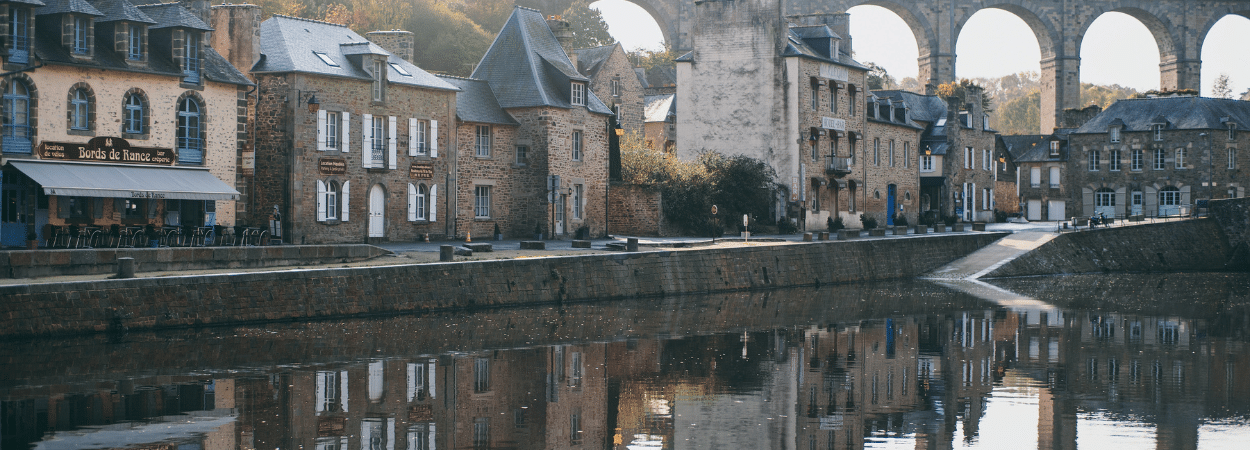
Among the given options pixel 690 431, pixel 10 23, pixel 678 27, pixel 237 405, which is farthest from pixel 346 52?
pixel 678 27

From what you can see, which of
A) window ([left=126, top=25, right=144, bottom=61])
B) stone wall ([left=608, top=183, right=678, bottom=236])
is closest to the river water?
window ([left=126, top=25, right=144, bottom=61])

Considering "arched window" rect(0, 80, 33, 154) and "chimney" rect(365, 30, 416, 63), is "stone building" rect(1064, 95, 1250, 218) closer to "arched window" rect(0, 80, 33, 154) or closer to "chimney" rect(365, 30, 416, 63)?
"chimney" rect(365, 30, 416, 63)

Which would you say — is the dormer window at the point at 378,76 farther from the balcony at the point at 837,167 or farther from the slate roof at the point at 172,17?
the balcony at the point at 837,167

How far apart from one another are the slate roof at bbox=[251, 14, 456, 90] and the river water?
35.3 ft

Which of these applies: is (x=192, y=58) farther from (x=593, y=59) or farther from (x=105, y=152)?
(x=593, y=59)

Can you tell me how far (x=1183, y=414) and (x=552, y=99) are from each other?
27.6 m

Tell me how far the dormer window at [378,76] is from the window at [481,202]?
488cm

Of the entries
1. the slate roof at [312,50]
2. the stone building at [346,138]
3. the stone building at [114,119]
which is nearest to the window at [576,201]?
the stone building at [346,138]

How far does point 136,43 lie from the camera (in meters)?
29.0

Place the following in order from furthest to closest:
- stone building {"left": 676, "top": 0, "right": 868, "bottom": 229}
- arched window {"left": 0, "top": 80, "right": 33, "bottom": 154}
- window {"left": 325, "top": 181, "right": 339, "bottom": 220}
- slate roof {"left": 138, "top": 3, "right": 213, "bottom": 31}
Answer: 1. stone building {"left": 676, "top": 0, "right": 868, "bottom": 229}
2. window {"left": 325, "top": 181, "right": 339, "bottom": 220}
3. slate roof {"left": 138, "top": 3, "right": 213, "bottom": 31}
4. arched window {"left": 0, "top": 80, "right": 33, "bottom": 154}

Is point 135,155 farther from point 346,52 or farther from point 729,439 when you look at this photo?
point 729,439

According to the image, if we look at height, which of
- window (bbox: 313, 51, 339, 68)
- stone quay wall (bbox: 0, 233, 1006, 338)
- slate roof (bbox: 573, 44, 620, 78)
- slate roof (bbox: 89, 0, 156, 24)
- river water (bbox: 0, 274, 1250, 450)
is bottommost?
river water (bbox: 0, 274, 1250, 450)

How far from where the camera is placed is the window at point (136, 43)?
2878 cm

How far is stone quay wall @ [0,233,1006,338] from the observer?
20.0 m
